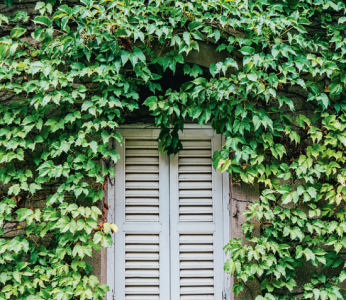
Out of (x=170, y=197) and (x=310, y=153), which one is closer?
(x=310, y=153)

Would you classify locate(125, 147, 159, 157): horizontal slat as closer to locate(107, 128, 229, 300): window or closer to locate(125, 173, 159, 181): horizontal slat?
locate(107, 128, 229, 300): window

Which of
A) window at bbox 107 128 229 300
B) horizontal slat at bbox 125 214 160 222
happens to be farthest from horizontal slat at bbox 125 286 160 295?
horizontal slat at bbox 125 214 160 222

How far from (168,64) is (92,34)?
27.1 inches

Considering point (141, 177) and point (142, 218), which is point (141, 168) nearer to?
point (141, 177)

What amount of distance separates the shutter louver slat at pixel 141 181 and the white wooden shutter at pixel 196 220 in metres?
0.16

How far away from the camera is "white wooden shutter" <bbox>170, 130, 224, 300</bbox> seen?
9.56 ft

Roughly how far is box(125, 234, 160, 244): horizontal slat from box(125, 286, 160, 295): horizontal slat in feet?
1.37

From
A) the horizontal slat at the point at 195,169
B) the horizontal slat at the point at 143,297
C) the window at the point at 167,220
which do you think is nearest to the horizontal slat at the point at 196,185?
the window at the point at 167,220

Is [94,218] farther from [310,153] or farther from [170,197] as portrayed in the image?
[310,153]

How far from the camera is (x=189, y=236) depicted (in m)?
2.95

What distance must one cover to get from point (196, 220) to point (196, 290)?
0.64 meters

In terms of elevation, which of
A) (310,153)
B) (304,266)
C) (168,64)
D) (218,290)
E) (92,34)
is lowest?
(218,290)

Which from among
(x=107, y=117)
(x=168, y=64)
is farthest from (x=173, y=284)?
(x=168, y=64)

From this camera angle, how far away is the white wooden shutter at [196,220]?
9.56 feet
